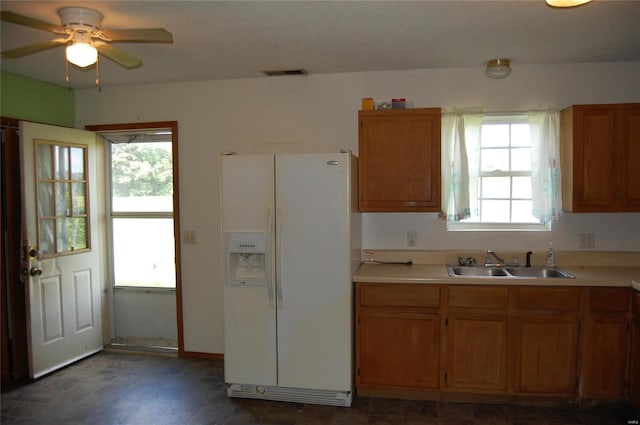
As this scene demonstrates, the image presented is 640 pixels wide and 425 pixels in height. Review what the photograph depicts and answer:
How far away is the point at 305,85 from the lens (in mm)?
3656

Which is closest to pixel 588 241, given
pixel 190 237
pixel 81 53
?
pixel 190 237

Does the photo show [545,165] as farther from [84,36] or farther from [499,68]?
[84,36]

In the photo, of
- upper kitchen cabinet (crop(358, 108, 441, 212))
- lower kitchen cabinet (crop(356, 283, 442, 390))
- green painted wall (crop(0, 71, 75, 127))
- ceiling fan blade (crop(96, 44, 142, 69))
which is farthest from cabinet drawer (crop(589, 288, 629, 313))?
green painted wall (crop(0, 71, 75, 127))

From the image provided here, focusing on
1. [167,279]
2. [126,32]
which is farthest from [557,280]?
[167,279]

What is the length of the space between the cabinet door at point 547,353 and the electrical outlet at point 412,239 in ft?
3.19

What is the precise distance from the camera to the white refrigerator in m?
2.95

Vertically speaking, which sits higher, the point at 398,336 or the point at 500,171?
the point at 500,171

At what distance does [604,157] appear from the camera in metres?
3.07

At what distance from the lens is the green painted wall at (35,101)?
342 centimetres

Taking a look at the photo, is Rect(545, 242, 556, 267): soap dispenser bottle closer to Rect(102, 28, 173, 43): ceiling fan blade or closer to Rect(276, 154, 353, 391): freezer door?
Rect(276, 154, 353, 391): freezer door

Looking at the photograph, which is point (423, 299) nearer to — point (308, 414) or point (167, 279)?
point (308, 414)

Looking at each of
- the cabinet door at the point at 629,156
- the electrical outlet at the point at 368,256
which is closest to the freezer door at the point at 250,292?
the electrical outlet at the point at 368,256

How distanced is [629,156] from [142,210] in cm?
401

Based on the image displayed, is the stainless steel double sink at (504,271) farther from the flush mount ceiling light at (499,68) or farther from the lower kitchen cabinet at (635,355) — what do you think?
the flush mount ceiling light at (499,68)
